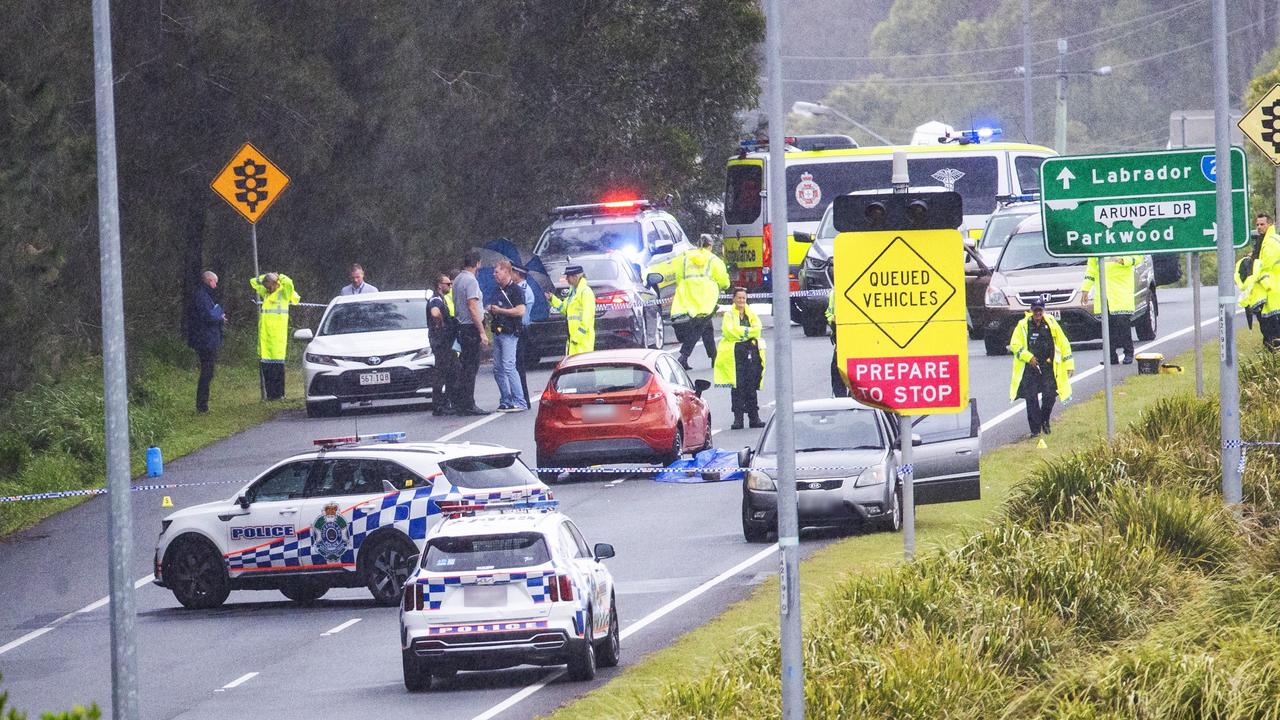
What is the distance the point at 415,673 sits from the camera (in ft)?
50.6

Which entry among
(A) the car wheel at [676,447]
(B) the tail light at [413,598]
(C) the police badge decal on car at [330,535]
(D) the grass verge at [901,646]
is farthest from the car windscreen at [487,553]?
(A) the car wheel at [676,447]

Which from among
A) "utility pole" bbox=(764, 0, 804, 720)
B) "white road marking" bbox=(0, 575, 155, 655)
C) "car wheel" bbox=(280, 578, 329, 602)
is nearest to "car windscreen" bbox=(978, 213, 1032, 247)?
"car wheel" bbox=(280, 578, 329, 602)

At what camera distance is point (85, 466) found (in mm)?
26094

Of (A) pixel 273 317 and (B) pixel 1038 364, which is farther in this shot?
(A) pixel 273 317

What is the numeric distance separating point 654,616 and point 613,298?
14010 mm

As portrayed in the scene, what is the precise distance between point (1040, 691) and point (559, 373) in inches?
508

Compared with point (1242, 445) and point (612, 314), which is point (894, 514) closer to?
point (1242, 445)

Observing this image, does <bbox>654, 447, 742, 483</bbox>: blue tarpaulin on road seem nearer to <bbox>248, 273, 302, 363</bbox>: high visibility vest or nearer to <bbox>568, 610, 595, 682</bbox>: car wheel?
<bbox>248, 273, 302, 363</bbox>: high visibility vest

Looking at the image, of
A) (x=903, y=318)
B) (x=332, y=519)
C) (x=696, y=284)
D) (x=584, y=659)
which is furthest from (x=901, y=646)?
(x=696, y=284)

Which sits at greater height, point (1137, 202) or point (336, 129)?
point (336, 129)

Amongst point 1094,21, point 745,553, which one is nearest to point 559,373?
point 745,553

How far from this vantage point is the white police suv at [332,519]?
18.7 meters

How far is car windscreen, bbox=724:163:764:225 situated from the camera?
37281 mm

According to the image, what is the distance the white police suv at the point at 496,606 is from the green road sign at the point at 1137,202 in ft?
17.7
